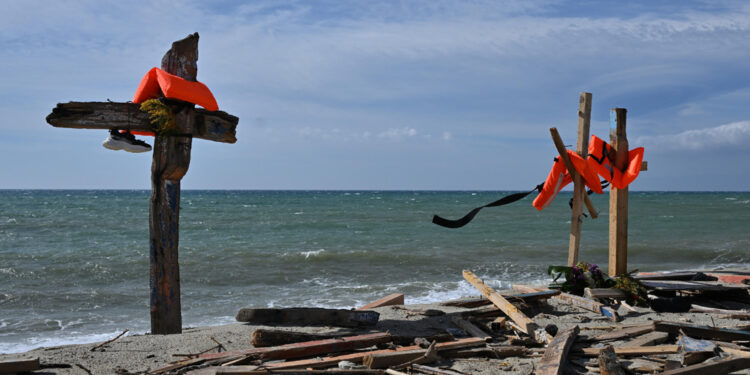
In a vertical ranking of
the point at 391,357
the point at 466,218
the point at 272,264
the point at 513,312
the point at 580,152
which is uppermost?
the point at 580,152

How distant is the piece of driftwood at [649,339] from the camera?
5.10 meters

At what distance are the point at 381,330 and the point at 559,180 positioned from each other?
13.0 feet

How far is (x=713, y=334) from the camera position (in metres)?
5.20

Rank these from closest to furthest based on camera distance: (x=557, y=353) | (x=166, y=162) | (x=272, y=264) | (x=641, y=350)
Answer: (x=557, y=353), (x=641, y=350), (x=166, y=162), (x=272, y=264)

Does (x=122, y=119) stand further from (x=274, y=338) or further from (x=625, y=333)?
(x=625, y=333)

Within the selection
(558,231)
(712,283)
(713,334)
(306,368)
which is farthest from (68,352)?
(558,231)

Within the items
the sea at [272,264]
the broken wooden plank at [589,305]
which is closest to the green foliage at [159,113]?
the sea at [272,264]

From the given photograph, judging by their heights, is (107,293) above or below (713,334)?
below

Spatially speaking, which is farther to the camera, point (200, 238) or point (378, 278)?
point (200, 238)

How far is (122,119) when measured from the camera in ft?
18.6

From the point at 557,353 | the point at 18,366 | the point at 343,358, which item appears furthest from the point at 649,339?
the point at 18,366

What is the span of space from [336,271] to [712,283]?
30.1 feet

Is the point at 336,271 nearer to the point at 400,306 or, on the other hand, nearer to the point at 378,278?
the point at 378,278

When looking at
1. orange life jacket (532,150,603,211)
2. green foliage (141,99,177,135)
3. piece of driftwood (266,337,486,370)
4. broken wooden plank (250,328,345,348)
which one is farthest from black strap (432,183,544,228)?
green foliage (141,99,177,135)
